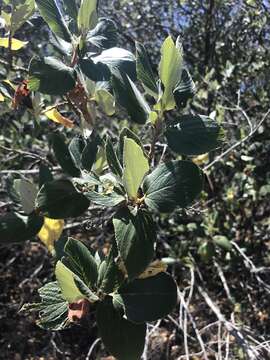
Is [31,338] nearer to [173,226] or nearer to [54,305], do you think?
[173,226]

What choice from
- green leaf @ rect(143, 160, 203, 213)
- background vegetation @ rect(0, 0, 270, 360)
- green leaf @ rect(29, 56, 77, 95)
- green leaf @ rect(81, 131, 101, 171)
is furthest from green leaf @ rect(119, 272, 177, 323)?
background vegetation @ rect(0, 0, 270, 360)

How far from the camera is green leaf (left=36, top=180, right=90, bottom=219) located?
0.91 metres

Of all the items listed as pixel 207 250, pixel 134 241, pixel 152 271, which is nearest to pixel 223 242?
pixel 207 250

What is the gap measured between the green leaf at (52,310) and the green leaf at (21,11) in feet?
1.80

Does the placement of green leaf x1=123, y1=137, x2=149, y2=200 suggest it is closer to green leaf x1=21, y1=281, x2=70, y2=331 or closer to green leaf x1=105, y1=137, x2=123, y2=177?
green leaf x1=105, y1=137, x2=123, y2=177

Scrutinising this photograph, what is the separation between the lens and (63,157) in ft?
3.33

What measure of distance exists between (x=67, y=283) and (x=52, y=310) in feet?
0.35

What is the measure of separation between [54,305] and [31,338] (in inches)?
78.1

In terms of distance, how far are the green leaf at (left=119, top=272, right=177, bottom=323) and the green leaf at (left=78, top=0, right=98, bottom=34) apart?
439mm

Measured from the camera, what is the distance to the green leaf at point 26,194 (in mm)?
1020

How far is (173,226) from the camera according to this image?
2.74m

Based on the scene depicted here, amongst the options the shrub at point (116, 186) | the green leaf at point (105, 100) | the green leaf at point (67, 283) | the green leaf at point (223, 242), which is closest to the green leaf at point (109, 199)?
the shrub at point (116, 186)

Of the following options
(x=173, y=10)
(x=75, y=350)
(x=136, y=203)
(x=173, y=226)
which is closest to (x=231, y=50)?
(x=173, y=10)

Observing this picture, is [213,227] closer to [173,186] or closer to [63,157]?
[63,157]
